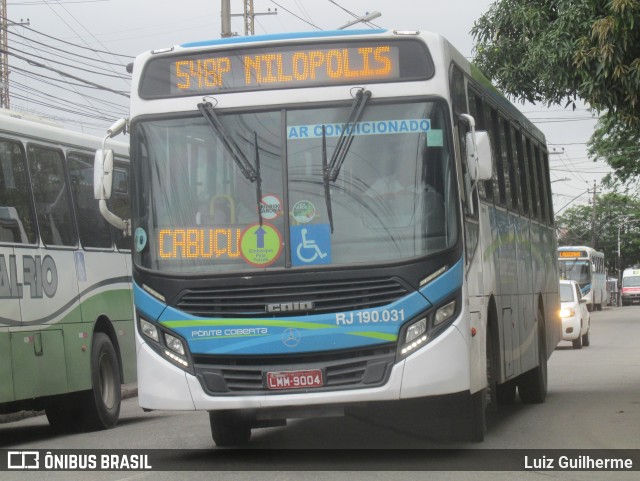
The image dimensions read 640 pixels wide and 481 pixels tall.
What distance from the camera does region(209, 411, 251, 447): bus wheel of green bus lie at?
37.7 feet

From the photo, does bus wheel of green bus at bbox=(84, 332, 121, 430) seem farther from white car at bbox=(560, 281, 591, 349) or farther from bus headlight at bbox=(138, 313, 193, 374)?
white car at bbox=(560, 281, 591, 349)

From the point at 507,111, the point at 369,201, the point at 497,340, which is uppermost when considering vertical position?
the point at 507,111

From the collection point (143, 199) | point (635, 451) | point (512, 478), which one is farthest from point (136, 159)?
point (635, 451)

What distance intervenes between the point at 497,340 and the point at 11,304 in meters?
4.85

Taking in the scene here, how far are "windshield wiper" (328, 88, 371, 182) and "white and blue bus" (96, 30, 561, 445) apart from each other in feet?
0.05

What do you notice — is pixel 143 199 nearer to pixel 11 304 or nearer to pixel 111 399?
pixel 11 304

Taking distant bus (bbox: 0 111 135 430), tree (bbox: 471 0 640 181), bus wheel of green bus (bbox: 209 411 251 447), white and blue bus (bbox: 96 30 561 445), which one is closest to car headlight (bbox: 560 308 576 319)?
tree (bbox: 471 0 640 181)

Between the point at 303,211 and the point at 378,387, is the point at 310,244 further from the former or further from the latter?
the point at 378,387

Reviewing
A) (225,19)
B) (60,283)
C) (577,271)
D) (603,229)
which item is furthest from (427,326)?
(603,229)

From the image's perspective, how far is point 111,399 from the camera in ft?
51.7

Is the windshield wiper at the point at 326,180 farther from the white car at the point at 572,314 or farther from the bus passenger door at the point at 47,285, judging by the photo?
the white car at the point at 572,314

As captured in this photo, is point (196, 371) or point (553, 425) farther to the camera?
point (553, 425)

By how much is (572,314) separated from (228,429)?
22.7 m

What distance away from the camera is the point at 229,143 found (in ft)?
33.5
